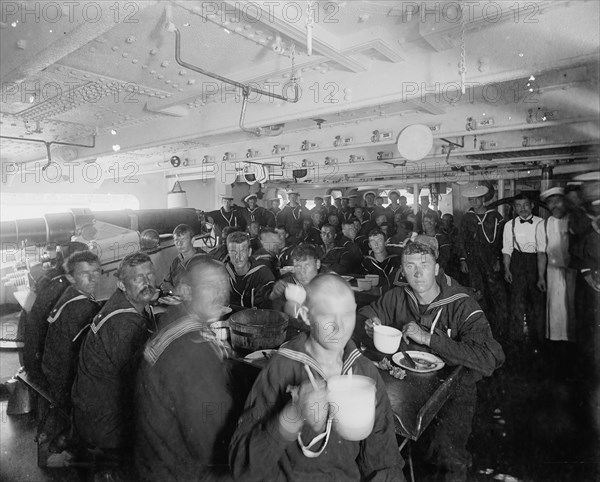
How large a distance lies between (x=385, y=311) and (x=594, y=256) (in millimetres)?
2487

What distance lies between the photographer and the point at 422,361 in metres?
2.32

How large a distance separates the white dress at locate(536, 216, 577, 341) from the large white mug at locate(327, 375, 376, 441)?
467 centimetres

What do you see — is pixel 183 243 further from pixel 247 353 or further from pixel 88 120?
pixel 247 353

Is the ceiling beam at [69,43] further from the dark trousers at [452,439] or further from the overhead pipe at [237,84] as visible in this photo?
the dark trousers at [452,439]

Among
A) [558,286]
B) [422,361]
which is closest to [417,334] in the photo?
[422,361]

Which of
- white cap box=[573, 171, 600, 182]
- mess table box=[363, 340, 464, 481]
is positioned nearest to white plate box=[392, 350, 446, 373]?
mess table box=[363, 340, 464, 481]

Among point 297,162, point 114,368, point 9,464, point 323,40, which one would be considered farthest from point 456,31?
point 297,162

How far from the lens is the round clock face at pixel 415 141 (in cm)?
483

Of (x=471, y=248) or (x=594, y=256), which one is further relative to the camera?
(x=471, y=248)

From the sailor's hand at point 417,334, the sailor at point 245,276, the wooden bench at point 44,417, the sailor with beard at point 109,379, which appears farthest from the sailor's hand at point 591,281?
the wooden bench at point 44,417

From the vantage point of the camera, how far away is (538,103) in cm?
460

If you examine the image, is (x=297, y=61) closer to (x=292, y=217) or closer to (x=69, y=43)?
(x=69, y=43)

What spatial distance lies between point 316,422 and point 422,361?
43.8 inches

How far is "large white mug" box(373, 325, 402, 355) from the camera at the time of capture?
7.75 feet
